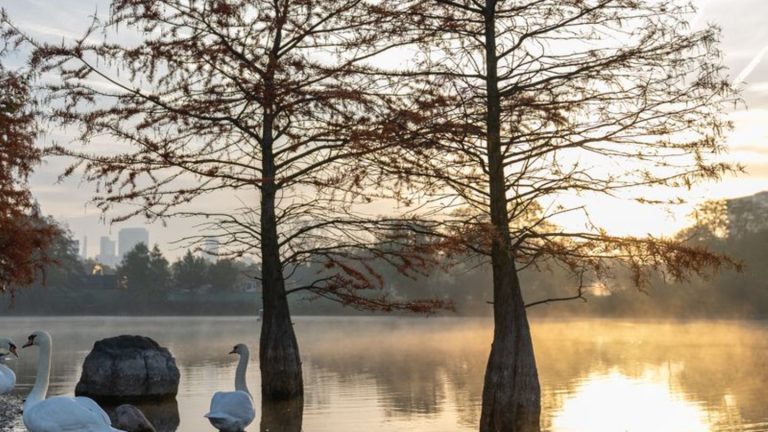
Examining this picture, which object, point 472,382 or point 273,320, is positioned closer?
point 273,320

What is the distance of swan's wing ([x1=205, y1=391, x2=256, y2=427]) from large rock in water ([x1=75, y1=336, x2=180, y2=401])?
745 cm

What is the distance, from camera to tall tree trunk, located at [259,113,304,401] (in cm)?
2541

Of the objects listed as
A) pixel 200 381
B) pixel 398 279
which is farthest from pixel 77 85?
pixel 398 279

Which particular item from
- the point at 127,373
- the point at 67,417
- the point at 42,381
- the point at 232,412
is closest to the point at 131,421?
the point at 232,412

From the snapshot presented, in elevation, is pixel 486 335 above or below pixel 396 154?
below

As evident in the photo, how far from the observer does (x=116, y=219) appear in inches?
1037

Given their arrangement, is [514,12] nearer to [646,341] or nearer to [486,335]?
[646,341]

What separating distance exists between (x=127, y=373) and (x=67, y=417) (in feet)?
37.5

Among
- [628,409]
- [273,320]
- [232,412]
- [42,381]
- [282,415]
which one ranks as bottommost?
[628,409]

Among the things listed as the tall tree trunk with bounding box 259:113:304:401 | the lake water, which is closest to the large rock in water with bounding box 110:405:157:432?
the lake water

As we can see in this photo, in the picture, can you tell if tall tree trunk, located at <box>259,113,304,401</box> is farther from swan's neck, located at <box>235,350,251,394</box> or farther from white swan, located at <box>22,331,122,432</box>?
white swan, located at <box>22,331,122,432</box>

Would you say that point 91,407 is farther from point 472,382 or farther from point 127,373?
point 472,382

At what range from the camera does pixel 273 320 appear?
25.9m

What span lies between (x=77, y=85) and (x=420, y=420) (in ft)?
44.1
